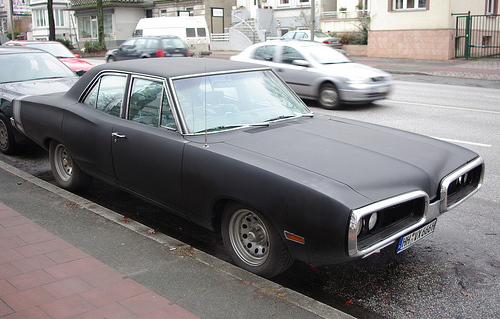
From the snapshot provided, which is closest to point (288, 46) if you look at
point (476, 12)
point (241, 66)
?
point (241, 66)

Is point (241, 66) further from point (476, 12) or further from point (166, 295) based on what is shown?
point (476, 12)

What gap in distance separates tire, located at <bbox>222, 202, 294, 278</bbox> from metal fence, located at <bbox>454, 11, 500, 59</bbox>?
25235 millimetres

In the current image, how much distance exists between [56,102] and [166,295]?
3351 millimetres

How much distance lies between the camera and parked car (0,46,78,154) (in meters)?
7.73

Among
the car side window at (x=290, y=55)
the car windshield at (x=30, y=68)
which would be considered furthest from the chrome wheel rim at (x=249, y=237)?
the car side window at (x=290, y=55)

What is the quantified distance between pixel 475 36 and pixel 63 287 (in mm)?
27550

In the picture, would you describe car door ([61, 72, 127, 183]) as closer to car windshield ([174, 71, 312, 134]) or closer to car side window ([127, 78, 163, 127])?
Result: car side window ([127, 78, 163, 127])

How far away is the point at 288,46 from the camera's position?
13.1 metres

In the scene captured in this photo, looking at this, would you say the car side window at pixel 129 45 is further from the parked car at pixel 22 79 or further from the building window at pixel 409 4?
the parked car at pixel 22 79

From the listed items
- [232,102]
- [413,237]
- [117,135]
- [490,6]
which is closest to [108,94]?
[117,135]

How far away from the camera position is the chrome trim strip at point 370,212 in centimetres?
324

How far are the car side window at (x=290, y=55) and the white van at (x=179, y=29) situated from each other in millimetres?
19985

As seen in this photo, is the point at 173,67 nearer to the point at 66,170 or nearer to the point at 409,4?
the point at 66,170

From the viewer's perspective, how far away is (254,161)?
3.82 meters
